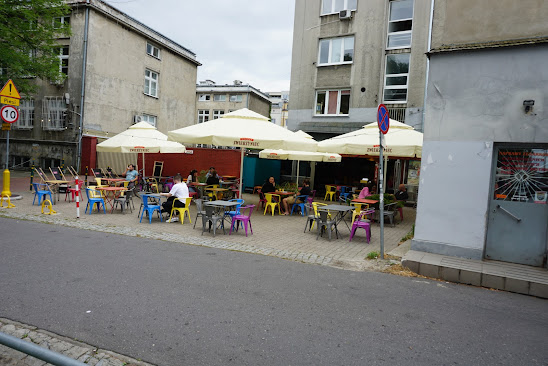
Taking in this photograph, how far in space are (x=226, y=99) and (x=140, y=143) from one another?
106ft

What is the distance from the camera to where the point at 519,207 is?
662 centimetres

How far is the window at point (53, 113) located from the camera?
22.6 m

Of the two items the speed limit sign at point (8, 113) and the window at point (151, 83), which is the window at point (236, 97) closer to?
the window at point (151, 83)

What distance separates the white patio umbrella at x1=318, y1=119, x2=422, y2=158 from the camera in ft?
34.2

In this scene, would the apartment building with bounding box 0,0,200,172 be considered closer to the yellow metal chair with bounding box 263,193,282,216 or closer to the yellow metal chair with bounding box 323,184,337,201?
the yellow metal chair with bounding box 263,193,282,216

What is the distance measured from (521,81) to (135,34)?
24.8m

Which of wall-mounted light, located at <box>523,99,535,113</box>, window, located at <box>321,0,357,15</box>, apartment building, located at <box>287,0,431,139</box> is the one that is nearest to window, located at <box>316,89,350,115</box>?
apartment building, located at <box>287,0,431,139</box>

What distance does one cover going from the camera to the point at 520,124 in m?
6.40

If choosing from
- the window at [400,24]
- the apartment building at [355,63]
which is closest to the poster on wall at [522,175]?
the apartment building at [355,63]

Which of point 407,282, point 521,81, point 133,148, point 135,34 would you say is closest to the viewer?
point 407,282

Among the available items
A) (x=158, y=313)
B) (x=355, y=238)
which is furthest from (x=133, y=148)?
(x=158, y=313)

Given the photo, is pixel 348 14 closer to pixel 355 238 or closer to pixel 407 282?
pixel 355 238

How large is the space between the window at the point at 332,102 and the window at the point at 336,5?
15.2 feet

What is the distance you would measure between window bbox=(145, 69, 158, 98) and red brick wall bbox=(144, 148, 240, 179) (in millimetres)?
6383
